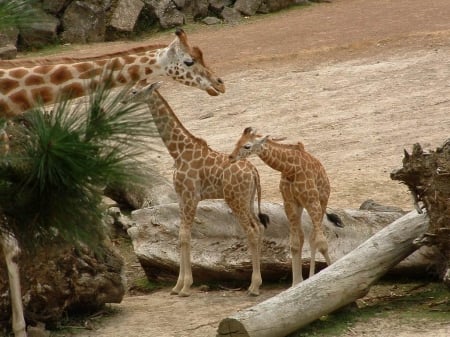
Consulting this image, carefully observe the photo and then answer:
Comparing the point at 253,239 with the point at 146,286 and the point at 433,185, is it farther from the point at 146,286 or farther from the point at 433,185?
the point at 433,185

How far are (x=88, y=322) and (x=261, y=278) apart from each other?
1583 mm

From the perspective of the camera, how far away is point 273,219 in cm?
1005

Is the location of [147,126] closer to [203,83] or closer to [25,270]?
[25,270]

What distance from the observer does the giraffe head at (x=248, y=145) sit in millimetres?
9523

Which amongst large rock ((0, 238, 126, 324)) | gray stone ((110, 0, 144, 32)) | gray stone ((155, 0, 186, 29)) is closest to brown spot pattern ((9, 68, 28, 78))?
large rock ((0, 238, 126, 324))

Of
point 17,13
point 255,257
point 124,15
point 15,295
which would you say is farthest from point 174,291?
point 124,15

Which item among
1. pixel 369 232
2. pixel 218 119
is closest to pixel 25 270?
pixel 369 232

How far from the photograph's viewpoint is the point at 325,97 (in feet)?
54.3

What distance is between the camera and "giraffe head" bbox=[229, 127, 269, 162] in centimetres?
952

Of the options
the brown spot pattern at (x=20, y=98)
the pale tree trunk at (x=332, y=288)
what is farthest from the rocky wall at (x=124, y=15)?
the pale tree trunk at (x=332, y=288)

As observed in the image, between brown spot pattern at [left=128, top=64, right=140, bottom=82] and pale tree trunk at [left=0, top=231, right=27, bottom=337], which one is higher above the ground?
brown spot pattern at [left=128, top=64, right=140, bottom=82]

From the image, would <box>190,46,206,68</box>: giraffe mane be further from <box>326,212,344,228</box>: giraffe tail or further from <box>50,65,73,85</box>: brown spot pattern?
<box>326,212,344,228</box>: giraffe tail

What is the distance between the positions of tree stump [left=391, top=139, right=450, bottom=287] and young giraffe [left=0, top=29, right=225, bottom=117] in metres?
1.78

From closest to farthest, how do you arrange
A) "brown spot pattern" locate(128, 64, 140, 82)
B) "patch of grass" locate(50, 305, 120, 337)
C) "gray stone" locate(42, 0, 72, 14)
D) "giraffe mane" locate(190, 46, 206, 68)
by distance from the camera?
"patch of grass" locate(50, 305, 120, 337), "brown spot pattern" locate(128, 64, 140, 82), "giraffe mane" locate(190, 46, 206, 68), "gray stone" locate(42, 0, 72, 14)
